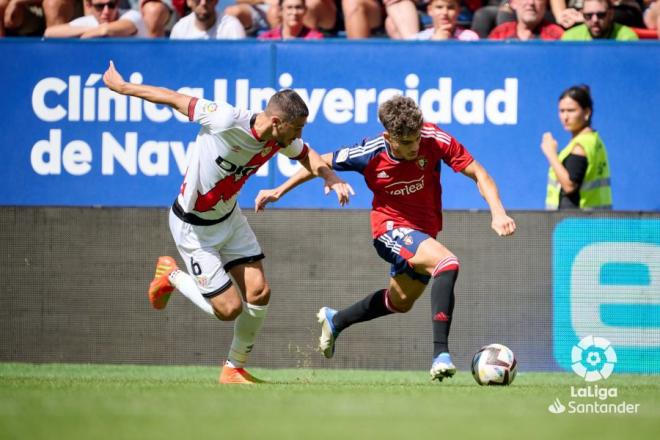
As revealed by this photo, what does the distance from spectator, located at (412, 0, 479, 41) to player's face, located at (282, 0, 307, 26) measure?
1.16m

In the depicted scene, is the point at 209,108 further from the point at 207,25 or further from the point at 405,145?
the point at 207,25

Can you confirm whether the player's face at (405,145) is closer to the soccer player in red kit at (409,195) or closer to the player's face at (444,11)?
the soccer player in red kit at (409,195)

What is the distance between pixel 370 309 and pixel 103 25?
4667 mm

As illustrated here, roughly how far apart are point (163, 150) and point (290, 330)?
7.68 feet

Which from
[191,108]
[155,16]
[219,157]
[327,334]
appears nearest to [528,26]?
[155,16]

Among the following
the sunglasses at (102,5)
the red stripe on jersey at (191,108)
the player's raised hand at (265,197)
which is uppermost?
the sunglasses at (102,5)

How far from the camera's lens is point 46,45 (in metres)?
11.8

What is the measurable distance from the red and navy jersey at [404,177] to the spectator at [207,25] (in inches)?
139

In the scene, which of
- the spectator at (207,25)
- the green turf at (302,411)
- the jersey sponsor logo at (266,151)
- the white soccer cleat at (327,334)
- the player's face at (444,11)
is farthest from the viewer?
the spectator at (207,25)

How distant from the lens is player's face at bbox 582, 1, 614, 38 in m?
11.4

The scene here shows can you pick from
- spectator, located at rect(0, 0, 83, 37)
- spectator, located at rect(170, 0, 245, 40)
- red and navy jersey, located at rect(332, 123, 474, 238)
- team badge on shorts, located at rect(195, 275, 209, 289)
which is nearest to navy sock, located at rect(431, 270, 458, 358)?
red and navy jersey, located at rect(332, 123, 474, 238)

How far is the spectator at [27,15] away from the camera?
504 inches

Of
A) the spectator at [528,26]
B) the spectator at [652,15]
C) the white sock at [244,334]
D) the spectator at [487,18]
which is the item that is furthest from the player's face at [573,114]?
the white sock at [244,334]

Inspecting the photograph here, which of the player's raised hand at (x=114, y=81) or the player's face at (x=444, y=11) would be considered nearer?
the player's raised hand at (x=114, y=81)
